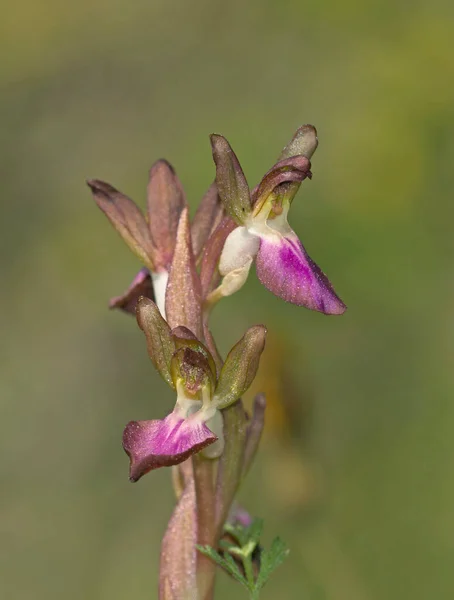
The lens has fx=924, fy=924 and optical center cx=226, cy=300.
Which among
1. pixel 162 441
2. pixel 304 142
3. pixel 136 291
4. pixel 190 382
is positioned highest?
pixel 304 142

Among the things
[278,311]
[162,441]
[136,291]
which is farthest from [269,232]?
[278,311]

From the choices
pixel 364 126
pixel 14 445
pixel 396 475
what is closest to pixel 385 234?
pixel 364 126

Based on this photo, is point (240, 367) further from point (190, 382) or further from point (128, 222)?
point (128, 222)

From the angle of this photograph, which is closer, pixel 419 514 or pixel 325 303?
pixel 325 303

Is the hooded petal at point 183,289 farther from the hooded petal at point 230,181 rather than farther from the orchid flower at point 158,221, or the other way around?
the orchid flower at point 158,221

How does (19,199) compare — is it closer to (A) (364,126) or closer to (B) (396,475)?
(A) (364,126)

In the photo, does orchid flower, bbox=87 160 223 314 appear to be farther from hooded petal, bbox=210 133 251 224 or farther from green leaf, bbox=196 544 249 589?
green leaf, bbox=196 544 249 589

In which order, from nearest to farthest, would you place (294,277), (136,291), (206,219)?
(294,277) → (206,219) → (136,291)
